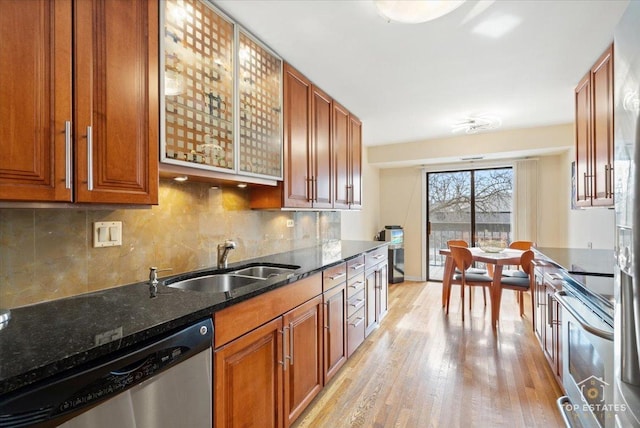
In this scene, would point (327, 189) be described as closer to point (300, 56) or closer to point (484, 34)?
point (300, 56)

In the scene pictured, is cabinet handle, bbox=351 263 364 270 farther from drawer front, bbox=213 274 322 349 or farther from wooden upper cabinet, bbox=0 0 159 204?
wooden upper cabinet, bbox=0 0 159 204

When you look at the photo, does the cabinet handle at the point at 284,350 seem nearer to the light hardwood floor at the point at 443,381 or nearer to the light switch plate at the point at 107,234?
the light hardwood floor at the point at 443,381

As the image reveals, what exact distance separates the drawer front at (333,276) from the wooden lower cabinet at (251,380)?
0.55 m

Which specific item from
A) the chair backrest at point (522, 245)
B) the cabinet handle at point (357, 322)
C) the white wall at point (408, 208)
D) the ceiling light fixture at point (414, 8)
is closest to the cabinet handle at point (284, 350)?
the cabinet handle at point (357, 322)

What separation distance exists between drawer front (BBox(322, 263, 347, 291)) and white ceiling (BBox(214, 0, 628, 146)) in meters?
1.55

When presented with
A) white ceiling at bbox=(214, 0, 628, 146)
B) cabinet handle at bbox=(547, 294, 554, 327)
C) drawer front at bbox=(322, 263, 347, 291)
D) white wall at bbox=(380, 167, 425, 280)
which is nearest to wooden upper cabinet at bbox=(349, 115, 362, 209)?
white ceiling at bbox=(214, 0, 628, 146)

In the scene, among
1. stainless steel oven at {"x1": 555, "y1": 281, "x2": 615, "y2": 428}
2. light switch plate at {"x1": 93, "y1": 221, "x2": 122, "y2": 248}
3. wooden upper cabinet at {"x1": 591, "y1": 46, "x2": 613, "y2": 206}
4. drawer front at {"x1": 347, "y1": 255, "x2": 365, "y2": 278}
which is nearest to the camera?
stainless steel oven at {"x1": 555, "y1": 281, "x2": 615, "y2": 428}

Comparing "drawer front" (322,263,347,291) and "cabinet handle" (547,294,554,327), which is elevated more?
"drawer front" (322,263,347,291)

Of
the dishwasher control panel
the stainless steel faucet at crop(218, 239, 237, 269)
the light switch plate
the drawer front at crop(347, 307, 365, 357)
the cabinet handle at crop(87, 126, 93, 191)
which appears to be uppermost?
the cabinet handle at crop(87, 126, 93, 191)

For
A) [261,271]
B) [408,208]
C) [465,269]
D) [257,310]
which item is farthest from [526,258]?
[257,310]

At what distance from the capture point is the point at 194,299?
128 cm

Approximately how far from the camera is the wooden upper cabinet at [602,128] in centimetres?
201

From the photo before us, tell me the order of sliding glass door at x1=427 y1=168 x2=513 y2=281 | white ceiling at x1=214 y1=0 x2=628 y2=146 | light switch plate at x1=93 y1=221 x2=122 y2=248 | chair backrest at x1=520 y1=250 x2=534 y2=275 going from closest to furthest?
light switch plate at x1=93 y1=221 x2=122 y2=248 < white ceiling at x1=214 y1=0 x2=628 y2=146 < chair backrest at x1=520 y1=250 x2=534 y2=275 < sliding glass door at x1=427 y1=168 x2=513 y2=281

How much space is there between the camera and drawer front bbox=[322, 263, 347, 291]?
6.89 feet
